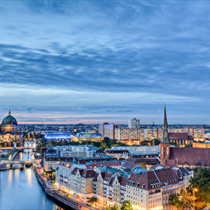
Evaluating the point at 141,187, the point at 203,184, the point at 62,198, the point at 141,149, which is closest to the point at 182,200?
the point at 203,184

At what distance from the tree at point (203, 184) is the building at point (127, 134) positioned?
→ 214ft

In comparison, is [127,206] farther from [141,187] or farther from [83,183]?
[83,183]

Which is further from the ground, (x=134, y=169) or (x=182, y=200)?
(x=134, y=169)

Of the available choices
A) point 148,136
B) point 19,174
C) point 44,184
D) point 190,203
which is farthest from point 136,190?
point 148,136

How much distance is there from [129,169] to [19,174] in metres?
22.5

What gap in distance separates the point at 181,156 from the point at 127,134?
5818 centimetres

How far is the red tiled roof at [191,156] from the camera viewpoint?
40.0 m

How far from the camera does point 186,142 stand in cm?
8056

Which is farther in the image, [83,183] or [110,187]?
[83,183]

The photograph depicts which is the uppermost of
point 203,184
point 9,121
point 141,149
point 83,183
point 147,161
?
point 9,121

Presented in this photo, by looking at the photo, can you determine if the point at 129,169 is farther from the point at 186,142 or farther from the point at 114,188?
the point at 186,142

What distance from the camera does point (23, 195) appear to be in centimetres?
3481

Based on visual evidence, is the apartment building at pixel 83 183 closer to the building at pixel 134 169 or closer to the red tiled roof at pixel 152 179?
the building at pixel 134 169

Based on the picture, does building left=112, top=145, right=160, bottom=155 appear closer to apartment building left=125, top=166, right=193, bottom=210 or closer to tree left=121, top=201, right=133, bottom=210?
apartment building left=125, top=166, right=193, bottom=210
